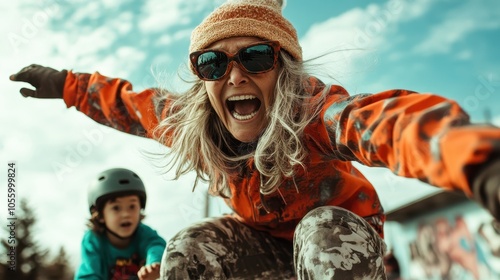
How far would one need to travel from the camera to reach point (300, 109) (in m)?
2.00

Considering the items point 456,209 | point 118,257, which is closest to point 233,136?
point 118,257

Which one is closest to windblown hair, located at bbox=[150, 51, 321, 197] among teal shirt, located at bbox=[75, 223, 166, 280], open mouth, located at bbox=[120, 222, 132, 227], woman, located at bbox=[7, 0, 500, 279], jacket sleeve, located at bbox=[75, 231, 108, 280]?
woman, located at bbox=[7, 0, 500, 279]

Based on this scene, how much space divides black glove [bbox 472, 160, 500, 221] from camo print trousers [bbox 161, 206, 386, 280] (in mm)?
835

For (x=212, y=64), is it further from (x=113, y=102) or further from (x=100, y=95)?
(x=100, y=95)

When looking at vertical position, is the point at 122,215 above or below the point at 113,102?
below

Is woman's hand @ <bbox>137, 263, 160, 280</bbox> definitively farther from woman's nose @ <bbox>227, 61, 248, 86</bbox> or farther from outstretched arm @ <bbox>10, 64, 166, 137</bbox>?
woman's nose @ <bbox>227, 61, 248, 86</bbox>

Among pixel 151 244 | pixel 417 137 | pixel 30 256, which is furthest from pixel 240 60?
pixel 30 256

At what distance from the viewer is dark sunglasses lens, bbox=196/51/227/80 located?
2133mm

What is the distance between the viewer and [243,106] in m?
2.23

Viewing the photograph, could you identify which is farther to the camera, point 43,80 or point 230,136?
point 43,80

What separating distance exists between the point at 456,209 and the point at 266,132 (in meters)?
14.9

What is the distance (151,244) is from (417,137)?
9.60 feet

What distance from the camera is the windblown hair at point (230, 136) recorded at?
195cm

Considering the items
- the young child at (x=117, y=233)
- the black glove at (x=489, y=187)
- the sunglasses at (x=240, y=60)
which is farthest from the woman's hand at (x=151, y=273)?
the black glove at (x=489, y=187)
